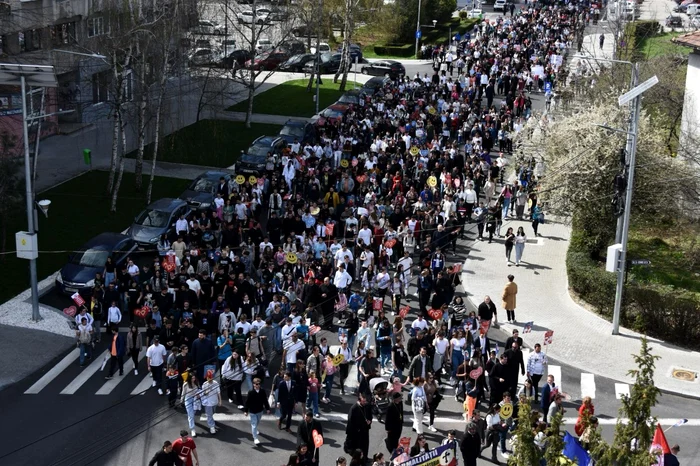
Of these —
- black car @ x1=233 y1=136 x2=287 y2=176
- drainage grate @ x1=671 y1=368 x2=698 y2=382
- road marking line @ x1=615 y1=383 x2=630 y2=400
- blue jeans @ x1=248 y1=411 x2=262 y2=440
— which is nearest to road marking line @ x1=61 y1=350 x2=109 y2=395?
blue jeans @ x1=248 y1=411 x2=262 y2=440

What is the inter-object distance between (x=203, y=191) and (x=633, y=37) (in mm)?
33697

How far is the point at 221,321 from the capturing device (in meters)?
22.2

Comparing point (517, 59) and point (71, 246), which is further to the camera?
point (517, 59)

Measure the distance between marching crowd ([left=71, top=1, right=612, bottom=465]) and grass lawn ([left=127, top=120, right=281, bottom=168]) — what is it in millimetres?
4232

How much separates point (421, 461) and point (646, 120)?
54.3 feet

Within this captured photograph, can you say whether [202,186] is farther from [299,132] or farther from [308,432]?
[308,432]

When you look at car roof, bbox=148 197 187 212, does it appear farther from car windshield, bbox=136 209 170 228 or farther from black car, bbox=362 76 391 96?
black car, bbox=362 76 391 96

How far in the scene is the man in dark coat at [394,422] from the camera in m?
17.8

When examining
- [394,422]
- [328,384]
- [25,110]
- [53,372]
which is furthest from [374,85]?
[394,422]

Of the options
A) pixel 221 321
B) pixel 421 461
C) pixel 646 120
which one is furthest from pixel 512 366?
pixel 646 120

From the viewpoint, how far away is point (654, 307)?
24.3 metres

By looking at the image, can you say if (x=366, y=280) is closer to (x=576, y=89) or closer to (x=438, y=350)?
(x=438, y=350)

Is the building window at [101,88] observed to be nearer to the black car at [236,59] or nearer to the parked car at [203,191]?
the black car at [236,59]

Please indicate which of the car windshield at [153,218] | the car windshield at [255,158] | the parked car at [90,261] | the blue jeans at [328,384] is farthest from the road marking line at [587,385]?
the car windshield at [255,158]
